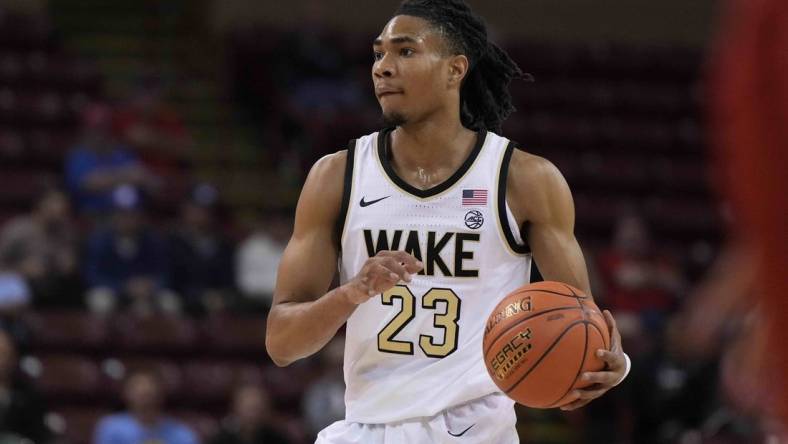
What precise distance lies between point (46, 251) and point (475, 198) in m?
6.54

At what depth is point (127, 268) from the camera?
1046 centimetres

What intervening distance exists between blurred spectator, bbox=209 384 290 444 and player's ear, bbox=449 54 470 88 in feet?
15.5

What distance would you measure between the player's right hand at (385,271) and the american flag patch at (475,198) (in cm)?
61

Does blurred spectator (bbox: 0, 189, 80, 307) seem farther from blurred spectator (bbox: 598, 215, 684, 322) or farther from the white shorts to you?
the white shorts

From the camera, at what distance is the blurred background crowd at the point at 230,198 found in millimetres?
9703

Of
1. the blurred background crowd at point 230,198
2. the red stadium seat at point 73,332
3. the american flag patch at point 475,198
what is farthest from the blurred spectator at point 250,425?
the american flag patch at point 475,198

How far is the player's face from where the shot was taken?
452cm

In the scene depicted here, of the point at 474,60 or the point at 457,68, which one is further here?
the point at 474,60

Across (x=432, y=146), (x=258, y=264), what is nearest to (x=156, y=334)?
(x=258, y=264)

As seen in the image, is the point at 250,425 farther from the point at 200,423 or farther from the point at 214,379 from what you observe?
the point at 214,379

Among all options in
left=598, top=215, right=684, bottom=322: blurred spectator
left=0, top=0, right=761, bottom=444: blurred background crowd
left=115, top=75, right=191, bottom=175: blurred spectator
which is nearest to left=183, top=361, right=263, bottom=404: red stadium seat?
left=0, top=0, right=761, bottom=444: blurred background crowd

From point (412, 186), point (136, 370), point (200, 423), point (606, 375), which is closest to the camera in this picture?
point (606, 375)

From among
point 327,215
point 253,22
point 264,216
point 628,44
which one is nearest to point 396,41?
point 327,215

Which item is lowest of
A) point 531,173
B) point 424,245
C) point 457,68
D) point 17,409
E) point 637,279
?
point 17,409
